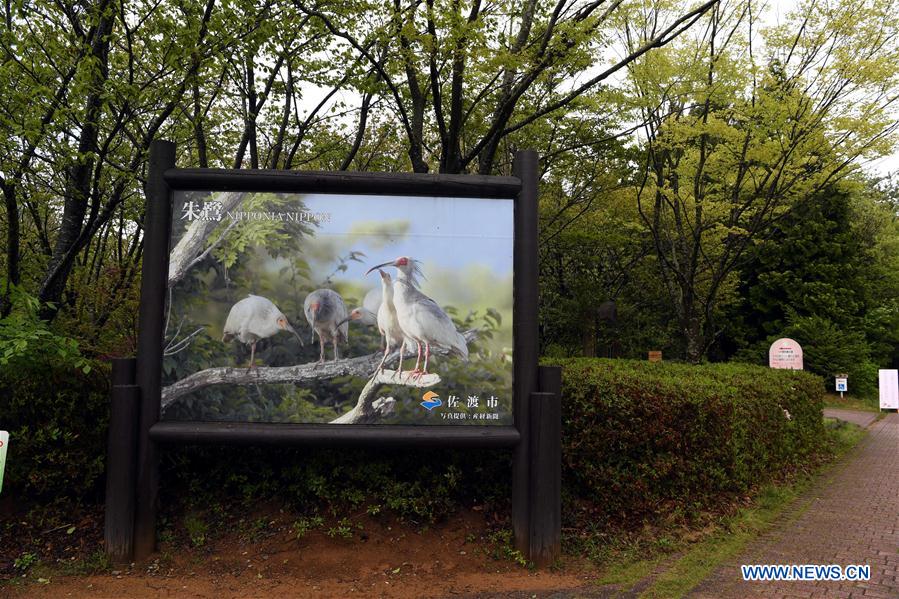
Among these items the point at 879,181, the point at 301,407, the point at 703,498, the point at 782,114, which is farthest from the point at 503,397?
the point at 879,181

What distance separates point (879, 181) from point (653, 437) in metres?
43.2

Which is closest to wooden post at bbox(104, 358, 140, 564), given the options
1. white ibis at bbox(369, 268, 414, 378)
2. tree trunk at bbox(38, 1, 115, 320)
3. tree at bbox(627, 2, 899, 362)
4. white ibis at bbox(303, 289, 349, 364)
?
white ibis at bbox(303, 289, 349, 364)

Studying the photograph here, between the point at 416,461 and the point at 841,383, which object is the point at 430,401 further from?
the point at 841,383

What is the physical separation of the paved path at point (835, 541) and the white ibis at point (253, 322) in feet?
11.7

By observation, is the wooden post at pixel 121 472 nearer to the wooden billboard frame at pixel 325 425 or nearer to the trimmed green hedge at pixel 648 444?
the wooden billboard frame at pixel 325 425

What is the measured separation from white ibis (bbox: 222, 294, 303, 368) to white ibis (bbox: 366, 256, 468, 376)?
821 mm

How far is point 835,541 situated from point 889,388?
15.3 meters

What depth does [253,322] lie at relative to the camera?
15.3 feet

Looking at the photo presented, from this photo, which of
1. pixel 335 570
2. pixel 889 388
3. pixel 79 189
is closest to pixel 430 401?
pixel 335 570

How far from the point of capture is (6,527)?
196 inches

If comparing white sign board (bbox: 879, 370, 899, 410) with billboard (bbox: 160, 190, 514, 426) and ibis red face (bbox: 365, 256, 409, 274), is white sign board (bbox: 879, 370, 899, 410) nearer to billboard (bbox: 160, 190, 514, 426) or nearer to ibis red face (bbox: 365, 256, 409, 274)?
billboard (bbox: 160, 190, 514, 426)

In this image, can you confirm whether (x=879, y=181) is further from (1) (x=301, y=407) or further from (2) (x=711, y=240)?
(1) (x=301, y=407)

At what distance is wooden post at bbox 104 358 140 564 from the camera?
15.0ft

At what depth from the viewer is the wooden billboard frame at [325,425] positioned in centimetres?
455
